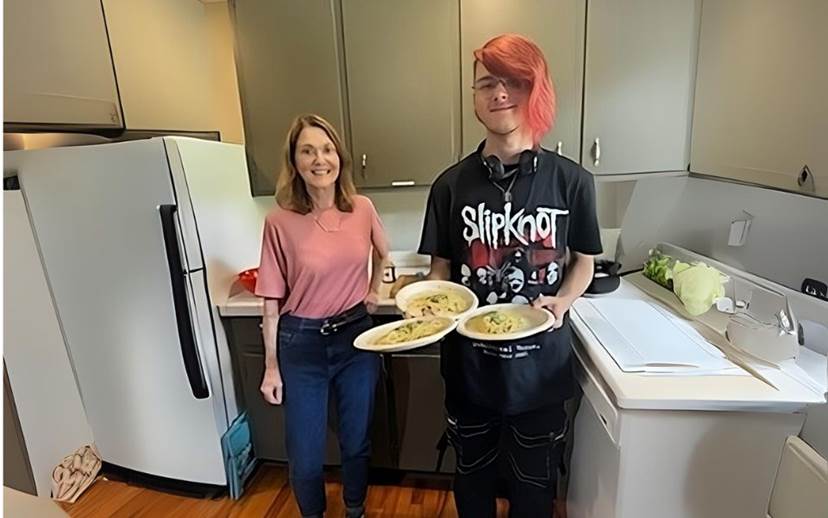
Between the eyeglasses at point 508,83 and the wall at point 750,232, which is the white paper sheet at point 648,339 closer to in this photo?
the wall at point 750,232

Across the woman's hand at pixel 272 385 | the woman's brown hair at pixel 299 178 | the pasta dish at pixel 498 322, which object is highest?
the woman's brown hair at pixel 299 178

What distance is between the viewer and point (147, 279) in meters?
1.93

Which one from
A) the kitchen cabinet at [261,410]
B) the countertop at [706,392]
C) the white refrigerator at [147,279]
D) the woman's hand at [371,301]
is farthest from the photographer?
the kitchen cabinet at [261,410]

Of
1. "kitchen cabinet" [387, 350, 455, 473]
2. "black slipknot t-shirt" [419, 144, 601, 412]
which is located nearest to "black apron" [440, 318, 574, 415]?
"black slipknot t-shirt" [419, 144, 601, 412]

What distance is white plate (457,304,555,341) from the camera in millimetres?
1276

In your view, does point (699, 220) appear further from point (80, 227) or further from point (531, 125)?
point (80, 227)

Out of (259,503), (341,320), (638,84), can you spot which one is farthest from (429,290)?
(259,503)

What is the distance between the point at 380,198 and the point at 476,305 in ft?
3.82

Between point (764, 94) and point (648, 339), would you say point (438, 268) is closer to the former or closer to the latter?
point (648, 339)

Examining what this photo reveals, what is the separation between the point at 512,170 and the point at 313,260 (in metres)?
0.69

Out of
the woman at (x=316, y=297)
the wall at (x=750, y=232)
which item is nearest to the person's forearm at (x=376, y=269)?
the woman at (x=316, y=297)

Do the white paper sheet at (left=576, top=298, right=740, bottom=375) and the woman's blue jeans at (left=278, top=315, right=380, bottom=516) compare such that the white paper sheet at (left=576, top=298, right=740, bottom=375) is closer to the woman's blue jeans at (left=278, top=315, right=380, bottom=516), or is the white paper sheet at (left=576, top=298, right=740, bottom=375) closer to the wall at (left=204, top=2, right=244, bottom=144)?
the woman's blue jeans at (left=278, top=315, right=380, bottom=516)

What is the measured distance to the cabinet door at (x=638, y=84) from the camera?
1871mm

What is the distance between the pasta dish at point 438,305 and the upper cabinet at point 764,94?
995 millimetres
